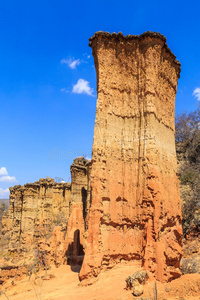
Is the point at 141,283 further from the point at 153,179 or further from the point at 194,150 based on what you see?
the point at 194,150

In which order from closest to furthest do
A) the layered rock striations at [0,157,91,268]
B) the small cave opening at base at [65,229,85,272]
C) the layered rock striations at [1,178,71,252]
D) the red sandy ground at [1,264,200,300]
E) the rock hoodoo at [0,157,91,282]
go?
the red sandy ground at [1,264,200,300]
the small cave opening at base at [65,229,85,272]
the rock hoodoo at [0,157,91,282]
the layered rock striations at [0,157,91,268]
the layered rock striations at [1,178,71,252]

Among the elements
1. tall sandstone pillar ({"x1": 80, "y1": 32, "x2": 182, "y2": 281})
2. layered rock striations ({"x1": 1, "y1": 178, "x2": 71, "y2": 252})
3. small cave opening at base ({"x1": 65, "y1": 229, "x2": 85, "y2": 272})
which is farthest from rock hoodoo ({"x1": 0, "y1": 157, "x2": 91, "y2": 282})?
tall sandstone pillar ({"x1": 80, "y1": 32, "x2": 182, "y2": 281})

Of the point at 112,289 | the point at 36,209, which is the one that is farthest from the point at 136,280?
the point at 36,209

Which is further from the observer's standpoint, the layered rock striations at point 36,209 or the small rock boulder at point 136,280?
the layered rock striations at point 36,209

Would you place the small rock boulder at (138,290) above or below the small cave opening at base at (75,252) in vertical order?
above

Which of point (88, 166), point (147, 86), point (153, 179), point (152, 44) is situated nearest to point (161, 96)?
point (147, 86)

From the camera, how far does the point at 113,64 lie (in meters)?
10.2

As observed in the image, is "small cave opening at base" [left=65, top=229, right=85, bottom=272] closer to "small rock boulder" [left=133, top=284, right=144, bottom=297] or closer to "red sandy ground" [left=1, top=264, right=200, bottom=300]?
"red sandy ground" [left=1, top=264, right=200, bottom=300]

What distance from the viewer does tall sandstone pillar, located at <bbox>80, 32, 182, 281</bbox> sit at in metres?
8.19

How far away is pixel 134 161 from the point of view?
30.3 feet

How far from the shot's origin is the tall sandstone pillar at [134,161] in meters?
8.19

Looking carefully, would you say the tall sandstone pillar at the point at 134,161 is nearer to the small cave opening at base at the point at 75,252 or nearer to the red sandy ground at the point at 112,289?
the red sandy ground at the point at 112,289

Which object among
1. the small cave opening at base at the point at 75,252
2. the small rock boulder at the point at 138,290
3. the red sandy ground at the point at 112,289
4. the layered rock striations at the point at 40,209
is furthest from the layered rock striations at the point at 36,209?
the small rock boulder at the point at 138,290

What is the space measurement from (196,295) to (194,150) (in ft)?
54.6
